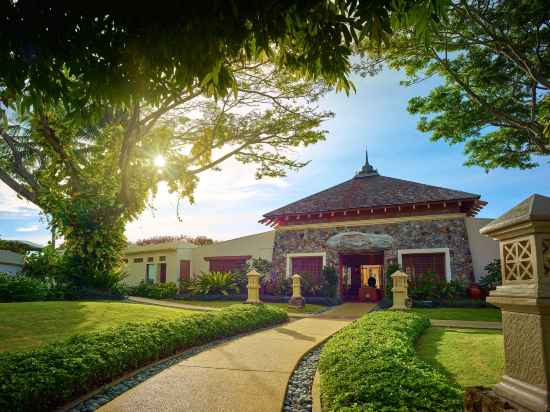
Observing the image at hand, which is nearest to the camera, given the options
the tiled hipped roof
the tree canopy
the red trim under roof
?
the tree canopy

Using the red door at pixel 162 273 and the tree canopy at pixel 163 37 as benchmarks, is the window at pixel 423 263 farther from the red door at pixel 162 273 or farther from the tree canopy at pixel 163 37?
the tree canopy at pixel 163 37

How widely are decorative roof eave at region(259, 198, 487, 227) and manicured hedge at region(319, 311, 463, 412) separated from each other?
12349 mm

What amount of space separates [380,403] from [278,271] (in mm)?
17318

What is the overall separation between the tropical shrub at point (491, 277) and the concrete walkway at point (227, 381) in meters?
10.6

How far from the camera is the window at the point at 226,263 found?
22188mm

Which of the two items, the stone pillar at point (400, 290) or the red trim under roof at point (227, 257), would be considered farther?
the red trim under roof at point (227, 257)

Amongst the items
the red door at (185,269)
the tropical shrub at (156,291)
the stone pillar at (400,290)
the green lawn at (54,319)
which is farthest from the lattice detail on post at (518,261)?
the red door at (185,269)

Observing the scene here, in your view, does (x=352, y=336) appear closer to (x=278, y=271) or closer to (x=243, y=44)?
(x=243, y=44)

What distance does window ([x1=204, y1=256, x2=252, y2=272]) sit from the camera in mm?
22188

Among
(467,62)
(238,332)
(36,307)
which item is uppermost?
(467,62)

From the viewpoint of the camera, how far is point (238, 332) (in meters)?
9.56

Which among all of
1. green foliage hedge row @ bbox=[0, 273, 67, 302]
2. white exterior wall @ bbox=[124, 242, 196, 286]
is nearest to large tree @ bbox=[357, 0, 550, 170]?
green foliage hedge row @ bbox=[0, 273, 67, 302]

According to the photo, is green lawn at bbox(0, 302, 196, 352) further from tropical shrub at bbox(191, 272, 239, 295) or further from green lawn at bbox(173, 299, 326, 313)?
tropical shrub at bbox(191, 272, 239, 295)

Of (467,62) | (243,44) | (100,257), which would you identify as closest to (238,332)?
(243,44)
